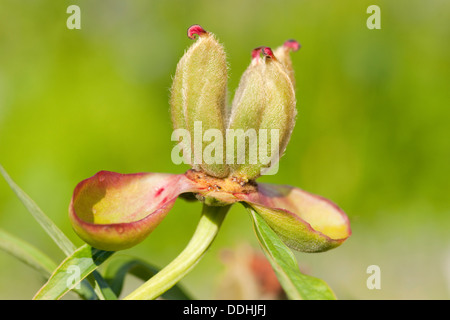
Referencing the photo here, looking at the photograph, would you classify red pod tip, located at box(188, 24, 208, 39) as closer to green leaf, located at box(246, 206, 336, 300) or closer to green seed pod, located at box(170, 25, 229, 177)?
green seed pod, located at box(170, 25, 229, 177)

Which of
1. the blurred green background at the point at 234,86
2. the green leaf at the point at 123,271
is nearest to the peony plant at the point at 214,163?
the green leaf at the point at 123,271

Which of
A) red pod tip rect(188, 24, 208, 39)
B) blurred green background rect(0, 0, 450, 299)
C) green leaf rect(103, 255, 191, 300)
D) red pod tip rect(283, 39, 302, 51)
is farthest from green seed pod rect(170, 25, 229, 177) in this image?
blurred green background rect(0, 0, 450, 299)

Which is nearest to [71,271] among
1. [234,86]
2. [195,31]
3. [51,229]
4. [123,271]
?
[51,229]

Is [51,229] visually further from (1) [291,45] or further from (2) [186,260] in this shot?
(1) [291,45]

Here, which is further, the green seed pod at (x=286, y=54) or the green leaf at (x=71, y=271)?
the green seed pod at (x=286, y=54)

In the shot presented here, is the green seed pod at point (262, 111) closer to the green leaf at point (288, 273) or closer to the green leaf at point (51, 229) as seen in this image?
the green leaf at point (288, 273)
